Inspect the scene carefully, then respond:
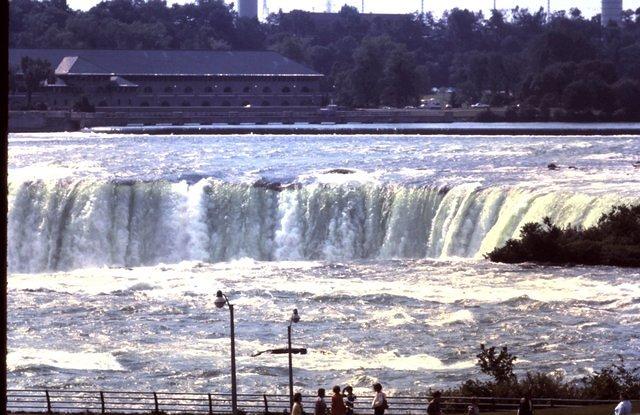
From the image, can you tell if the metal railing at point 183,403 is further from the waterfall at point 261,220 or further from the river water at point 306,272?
the waterfall at point 261,220

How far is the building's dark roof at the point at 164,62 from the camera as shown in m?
174

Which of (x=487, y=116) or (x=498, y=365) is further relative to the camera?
(x=487, y=116)

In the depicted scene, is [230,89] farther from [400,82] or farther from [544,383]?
[544,383]

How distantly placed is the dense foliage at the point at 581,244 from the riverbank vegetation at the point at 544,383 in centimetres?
1412

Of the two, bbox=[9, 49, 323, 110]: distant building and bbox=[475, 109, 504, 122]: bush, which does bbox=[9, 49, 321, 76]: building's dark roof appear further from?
bbox=[475, 109, 504, 122]: bush

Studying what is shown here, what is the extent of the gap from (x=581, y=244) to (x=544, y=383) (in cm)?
1781

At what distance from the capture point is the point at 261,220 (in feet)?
195

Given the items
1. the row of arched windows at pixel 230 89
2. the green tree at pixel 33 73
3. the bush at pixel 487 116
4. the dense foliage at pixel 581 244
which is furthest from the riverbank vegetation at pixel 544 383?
the row of arched windows at pixel 230 89

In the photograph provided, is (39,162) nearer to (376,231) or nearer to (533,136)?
(376,231)

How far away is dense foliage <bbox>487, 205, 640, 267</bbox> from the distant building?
408ft

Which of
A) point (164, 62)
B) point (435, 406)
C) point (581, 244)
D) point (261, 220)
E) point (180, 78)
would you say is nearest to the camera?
point (435, 406)

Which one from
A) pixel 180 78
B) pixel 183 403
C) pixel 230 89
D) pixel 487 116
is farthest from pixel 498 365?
pixel 230 89

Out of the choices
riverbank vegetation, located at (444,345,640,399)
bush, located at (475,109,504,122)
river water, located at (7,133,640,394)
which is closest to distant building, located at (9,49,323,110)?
bush, located at (475,109,504,122)

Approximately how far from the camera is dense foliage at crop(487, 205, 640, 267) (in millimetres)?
45688
